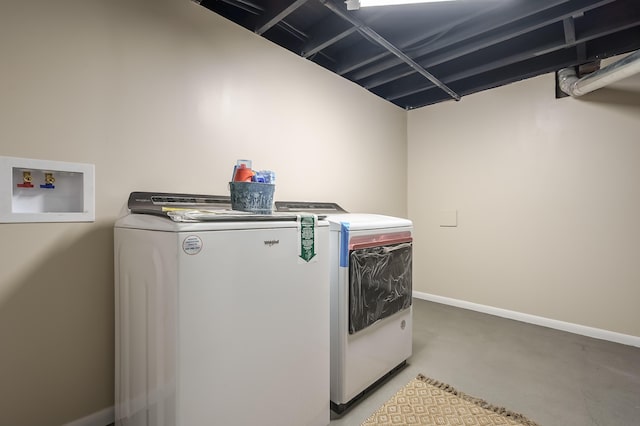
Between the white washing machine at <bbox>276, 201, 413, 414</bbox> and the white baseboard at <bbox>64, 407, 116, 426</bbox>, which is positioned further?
the white washing machine at <bbox>276, 201, 413, 414</bbox>

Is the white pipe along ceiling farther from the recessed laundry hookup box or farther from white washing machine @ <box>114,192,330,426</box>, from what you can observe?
the recessed laundry hookup box

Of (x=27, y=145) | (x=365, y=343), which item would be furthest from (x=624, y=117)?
(x=27, y=145)

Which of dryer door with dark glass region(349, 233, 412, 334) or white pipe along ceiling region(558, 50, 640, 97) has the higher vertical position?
white pipe along ceiling region(558, 50, 640, 97)

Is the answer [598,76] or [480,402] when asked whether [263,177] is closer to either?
[480,402]

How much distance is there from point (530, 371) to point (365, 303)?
1.43 m

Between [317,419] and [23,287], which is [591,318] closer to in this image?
[317,419]

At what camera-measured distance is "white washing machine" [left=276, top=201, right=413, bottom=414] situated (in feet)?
5.30

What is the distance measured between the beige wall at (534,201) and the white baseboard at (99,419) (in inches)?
133

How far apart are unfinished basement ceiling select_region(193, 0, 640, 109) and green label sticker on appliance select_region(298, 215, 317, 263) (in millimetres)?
1417

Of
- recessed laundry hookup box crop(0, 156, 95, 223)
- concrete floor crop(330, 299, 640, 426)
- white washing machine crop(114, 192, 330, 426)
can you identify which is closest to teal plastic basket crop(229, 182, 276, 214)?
white washing machine crop(114, 192, 330, 426)

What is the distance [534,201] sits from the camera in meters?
2.92

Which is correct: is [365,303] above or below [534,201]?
below

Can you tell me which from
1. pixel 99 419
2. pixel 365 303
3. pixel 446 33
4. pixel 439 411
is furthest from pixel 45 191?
pixel 446 33

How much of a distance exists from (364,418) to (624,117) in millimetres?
3260
